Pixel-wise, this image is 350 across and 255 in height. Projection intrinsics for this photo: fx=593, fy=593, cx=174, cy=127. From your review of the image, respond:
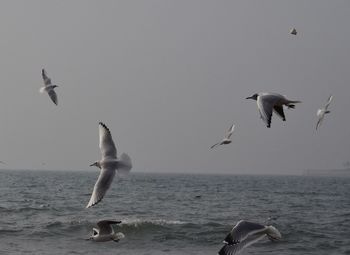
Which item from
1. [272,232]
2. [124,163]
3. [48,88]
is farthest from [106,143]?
[48,88]

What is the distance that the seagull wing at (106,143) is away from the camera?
7.38 meters

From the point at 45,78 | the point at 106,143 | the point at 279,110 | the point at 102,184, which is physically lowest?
the point at 102,184

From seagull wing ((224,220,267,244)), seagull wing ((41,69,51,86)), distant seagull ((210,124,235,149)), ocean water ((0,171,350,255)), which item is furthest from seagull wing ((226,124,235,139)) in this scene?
ocean water ((0,171,350,255))

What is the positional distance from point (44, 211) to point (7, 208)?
389 centimetres

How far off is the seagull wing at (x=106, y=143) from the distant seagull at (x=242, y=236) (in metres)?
1.82

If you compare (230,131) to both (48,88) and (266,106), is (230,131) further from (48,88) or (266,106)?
(266,106)

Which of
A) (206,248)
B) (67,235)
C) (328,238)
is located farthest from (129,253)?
(328,238)

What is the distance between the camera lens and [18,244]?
23672mm

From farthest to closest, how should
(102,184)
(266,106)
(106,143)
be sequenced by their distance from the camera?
(106,143) → (266,106) → (102,184)

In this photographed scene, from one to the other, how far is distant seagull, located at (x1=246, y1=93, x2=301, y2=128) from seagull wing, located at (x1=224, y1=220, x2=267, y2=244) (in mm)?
1304

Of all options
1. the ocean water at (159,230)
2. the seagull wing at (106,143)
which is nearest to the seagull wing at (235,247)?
the seagull wing at (106,143)

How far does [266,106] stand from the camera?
24.0 feet

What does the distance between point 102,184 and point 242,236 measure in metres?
1.72

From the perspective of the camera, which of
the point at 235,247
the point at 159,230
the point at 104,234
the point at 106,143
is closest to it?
the point at 235,247
